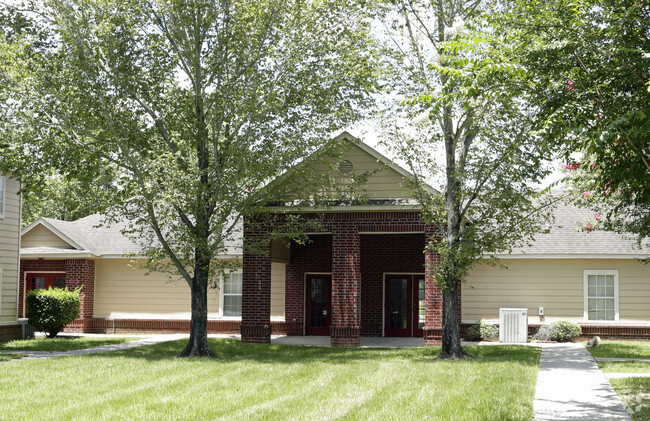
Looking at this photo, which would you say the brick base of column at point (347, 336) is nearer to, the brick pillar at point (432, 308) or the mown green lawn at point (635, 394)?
the brick pillar at point (432, 308)

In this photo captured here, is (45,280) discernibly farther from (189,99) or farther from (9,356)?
(189,99)

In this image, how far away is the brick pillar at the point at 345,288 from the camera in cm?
2039

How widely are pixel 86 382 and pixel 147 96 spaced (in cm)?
807

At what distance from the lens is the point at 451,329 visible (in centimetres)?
1777

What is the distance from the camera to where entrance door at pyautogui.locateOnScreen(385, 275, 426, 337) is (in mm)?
24953

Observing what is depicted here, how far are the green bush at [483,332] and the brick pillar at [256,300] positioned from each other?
7008mm

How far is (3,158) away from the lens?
1808 centimetres

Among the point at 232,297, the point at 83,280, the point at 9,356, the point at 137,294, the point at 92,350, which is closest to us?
the point at 9,356

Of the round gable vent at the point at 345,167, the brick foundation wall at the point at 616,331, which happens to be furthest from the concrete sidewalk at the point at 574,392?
the round gable vent at the point at 345,167

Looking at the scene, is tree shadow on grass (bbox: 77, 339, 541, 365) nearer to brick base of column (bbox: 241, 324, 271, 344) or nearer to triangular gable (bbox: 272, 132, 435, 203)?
brick base of column (bbox: 241, 324, 271, 344)

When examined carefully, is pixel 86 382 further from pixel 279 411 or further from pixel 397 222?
pixel 397 222

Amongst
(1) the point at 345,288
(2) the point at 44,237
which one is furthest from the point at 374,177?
(2) the point at 44,237

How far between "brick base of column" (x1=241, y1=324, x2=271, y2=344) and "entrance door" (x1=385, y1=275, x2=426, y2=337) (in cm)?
561

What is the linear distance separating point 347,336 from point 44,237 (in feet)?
42.1
